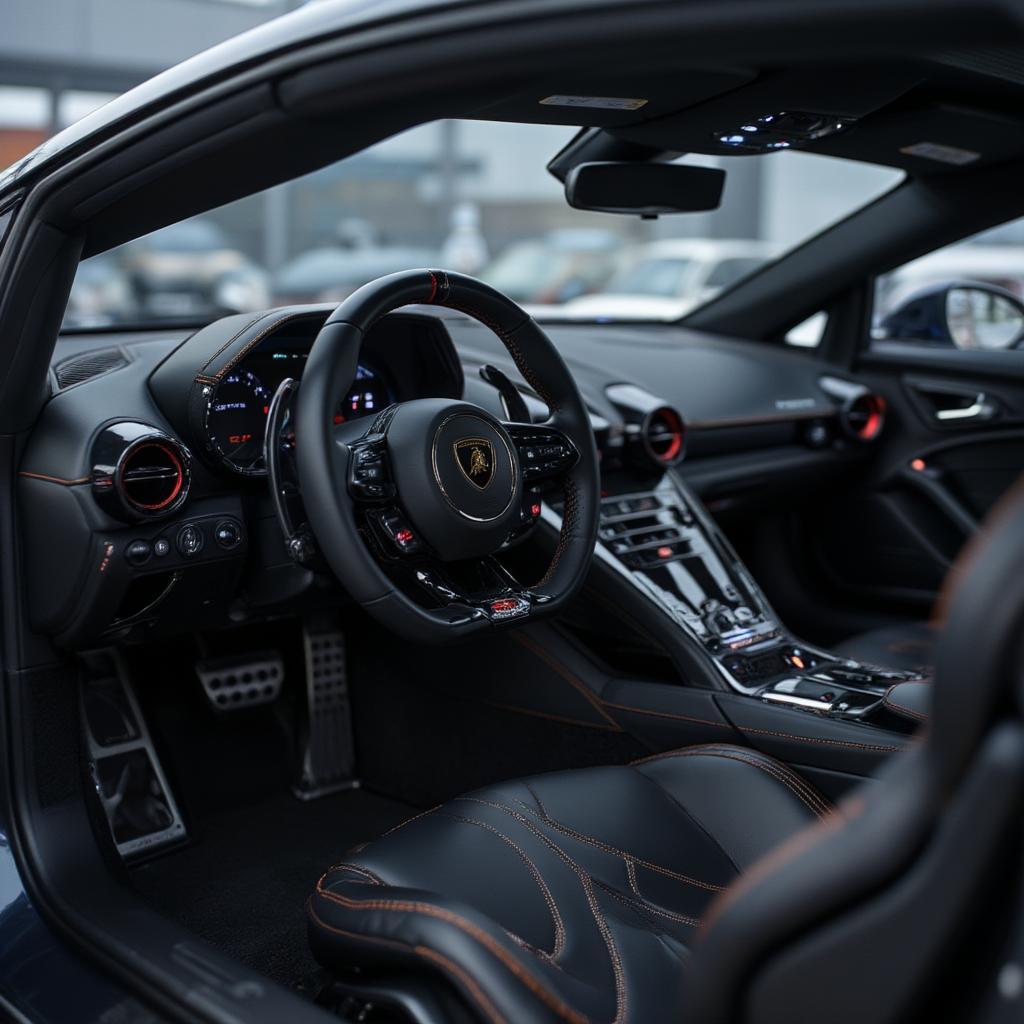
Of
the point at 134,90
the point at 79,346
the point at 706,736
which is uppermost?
the point at 134,90

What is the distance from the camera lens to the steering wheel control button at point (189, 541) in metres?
1.94

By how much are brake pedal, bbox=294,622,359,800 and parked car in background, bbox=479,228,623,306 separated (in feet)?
28.7

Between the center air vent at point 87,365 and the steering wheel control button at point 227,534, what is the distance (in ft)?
1.10

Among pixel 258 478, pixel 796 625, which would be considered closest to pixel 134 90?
pixel 258 478

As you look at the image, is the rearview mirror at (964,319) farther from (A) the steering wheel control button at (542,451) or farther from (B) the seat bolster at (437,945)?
(B) the seat bolster at (437,945)

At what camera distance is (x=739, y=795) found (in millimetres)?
1787

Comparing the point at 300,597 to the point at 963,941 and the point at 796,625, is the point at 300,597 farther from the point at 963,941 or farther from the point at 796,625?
the point at 796,625

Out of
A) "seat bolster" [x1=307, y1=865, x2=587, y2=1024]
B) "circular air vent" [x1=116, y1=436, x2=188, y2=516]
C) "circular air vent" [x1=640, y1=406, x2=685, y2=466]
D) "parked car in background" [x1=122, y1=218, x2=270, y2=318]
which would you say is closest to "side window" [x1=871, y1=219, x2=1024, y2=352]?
"circular air vent" [x1=640, y1=406, x2=685, y2=466]

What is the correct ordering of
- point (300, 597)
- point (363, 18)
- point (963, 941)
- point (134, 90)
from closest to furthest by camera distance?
point (963, 941) → point (363, 18) → point (134, 90) → point (300, 597)

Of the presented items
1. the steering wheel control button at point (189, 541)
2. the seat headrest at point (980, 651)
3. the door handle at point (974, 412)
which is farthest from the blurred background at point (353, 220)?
the seat headrest at point (980, 651)

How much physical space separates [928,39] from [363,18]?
0.50 m

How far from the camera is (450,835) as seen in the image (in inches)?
61.8

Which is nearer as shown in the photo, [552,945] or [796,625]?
[552,945]

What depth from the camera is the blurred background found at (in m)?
11.9
